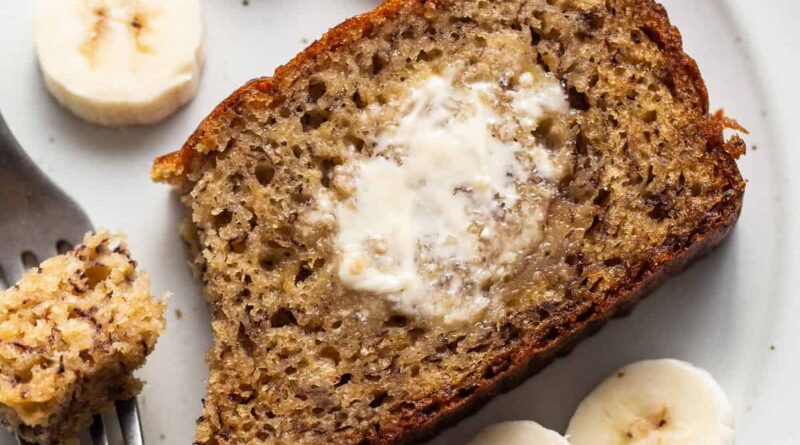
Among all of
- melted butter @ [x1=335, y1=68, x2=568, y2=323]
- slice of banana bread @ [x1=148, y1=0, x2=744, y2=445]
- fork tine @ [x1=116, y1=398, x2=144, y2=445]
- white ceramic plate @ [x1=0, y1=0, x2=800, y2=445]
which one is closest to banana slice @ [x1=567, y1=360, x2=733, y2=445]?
white ceramic plate @ [x1=0, y1=0, x2=800, y2=445]

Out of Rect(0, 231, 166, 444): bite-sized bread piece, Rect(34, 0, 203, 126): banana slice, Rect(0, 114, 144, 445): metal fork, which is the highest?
Rect(34, 0, 203, 126): banana slice

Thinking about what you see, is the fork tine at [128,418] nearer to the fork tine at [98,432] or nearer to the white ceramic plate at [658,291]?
the fork tine at [98,432]

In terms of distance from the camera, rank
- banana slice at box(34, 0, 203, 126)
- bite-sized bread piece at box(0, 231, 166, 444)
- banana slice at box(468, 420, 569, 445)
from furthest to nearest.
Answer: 1. banana slice at box(34, 0, 203, 126)
2. banana slice at box(468, 420, 569, 445)
3. bite-sized bread piece at box(0, 231, 166, 444)

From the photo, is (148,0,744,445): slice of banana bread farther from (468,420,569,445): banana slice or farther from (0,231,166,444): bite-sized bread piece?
(0,231,166,444): bite-sized bread piece

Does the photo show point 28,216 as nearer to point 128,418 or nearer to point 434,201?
point 128,418

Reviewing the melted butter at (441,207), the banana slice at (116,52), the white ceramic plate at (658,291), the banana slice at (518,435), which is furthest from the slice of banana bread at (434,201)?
the banana slice at (116,52)
